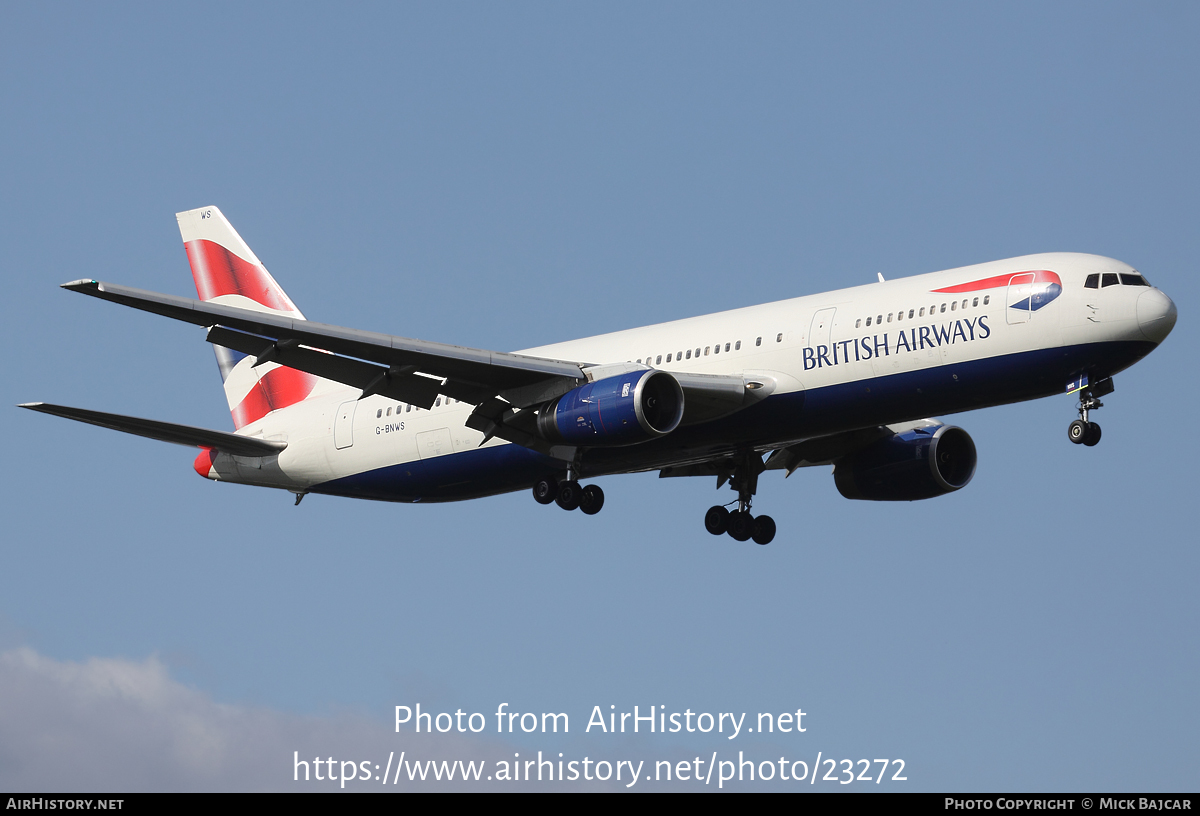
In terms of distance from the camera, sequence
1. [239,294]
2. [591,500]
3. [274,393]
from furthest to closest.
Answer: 1. [239,294]
2. [274,393]
3. [591,500]

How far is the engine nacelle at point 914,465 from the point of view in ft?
139

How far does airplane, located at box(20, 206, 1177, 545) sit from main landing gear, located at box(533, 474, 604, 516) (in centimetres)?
4

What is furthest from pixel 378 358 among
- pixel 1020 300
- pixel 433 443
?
pixel 1020 300

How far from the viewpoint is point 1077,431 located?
3425cm

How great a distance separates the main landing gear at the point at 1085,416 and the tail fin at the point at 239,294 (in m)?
21.6

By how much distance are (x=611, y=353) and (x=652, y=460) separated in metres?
2.85

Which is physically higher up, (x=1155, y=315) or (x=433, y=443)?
(x=1155, y=315)

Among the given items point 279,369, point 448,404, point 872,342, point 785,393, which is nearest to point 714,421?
point 785,393

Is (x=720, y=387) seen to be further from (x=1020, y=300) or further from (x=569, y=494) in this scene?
(x=1020, y=300)

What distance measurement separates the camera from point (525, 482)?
133ft

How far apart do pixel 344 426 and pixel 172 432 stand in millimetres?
4683

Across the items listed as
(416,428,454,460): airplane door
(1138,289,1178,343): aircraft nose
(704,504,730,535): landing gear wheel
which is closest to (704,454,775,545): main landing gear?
(704,504,730,535): landing gear wheel

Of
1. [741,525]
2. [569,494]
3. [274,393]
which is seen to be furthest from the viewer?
[274,393]
